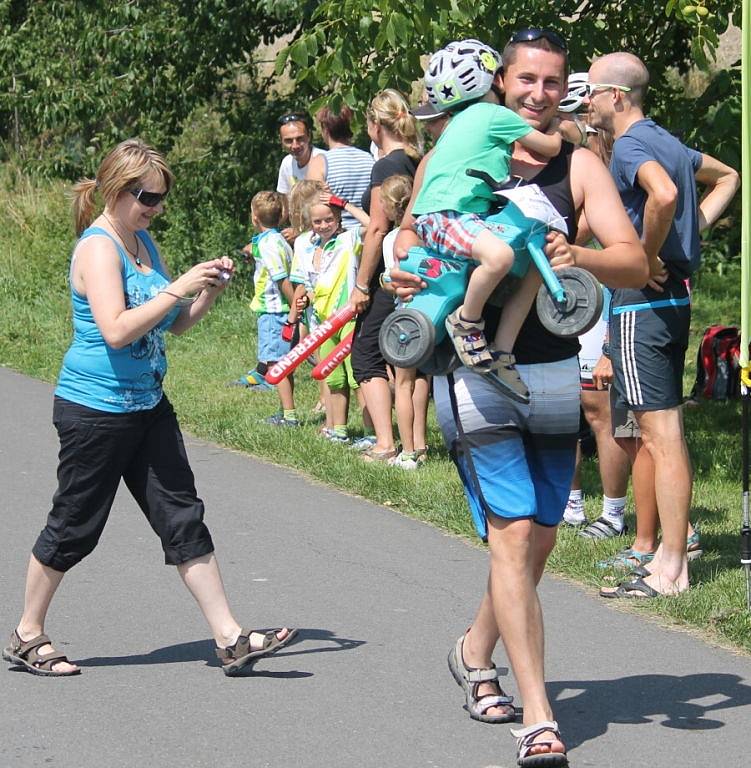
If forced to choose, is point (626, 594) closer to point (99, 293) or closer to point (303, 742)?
point (303, 742)

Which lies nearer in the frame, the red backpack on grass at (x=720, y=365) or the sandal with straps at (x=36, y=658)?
the sandal with straps at (x=36, y=658)

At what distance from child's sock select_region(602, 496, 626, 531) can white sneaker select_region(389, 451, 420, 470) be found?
1.70 metres

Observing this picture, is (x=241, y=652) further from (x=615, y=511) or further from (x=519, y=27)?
(x=519, y=27)

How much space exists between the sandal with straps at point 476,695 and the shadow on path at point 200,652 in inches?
25.5

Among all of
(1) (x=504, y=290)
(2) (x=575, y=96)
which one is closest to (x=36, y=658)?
(1) (x=504, y=290)

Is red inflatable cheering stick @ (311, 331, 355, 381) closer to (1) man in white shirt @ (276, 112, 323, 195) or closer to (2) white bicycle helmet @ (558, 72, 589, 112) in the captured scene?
(1) man in white shirt @ (276, 112, 323, 195)

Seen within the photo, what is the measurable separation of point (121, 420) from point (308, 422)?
17.1 feet

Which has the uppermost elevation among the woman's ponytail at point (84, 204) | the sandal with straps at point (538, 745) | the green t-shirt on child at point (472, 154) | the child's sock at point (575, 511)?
the green t-shirt on child at point (472, 154)

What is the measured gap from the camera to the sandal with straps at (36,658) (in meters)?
5.17

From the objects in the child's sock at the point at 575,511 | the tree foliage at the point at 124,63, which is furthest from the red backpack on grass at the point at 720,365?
the tree foliage at the point at 124,63

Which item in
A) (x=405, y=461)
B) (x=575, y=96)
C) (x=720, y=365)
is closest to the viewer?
(x=575, y=96)

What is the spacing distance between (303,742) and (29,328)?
35.6 feet

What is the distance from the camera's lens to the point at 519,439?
4.31m

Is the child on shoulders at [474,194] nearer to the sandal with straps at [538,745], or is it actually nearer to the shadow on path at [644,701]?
the sandal with straps at [538,745]
